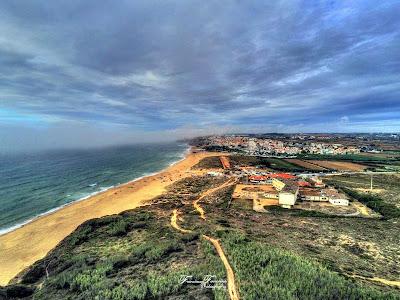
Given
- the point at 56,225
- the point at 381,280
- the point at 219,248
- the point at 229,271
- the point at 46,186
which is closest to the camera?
the point at 229,271

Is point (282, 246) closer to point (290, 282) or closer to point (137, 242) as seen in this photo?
point (290, 282)

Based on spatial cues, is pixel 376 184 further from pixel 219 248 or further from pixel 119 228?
pixel 119 228

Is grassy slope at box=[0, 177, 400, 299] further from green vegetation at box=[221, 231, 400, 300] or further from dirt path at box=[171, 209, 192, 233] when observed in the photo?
dirt path at box=[171, 209, 192, 233]

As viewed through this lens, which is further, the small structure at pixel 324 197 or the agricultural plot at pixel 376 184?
the agricultural plot at pixel 376 184

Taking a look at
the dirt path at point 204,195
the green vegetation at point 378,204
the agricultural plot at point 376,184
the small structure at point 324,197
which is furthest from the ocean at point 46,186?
the agricultural plot at point 376,184

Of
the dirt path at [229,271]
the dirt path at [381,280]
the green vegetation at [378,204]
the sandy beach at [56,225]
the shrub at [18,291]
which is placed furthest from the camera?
the green vegetation at [378,204]

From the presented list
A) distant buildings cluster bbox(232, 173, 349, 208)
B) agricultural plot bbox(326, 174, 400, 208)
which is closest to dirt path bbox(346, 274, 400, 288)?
distant buildings cluster bbox(232, 173, 349, 208)

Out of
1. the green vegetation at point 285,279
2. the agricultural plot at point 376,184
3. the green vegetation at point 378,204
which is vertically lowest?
the agricultural plot at point 376,184

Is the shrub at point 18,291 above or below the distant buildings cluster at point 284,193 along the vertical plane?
above

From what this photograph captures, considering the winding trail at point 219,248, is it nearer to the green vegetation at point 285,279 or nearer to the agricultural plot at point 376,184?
the green vegetation at point 285,279

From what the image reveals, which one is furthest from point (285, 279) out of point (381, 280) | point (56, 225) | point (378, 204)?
point (378, 204)
